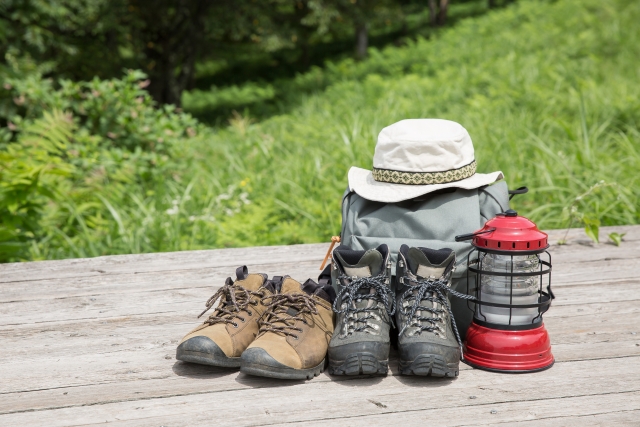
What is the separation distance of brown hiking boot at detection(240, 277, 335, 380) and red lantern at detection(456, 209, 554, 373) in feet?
1.51

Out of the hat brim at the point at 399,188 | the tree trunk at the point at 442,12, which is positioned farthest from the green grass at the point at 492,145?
the tree trunk at the point at 442,12

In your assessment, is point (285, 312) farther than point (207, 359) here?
Yes

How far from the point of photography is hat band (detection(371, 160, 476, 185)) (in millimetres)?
2018

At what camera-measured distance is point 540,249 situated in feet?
5.80

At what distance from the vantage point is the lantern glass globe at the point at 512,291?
72.5 inches

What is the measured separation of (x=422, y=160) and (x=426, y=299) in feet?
1.56

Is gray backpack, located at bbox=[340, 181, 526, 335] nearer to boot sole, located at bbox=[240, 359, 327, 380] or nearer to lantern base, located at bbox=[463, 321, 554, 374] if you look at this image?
lantern base, located at bbox=[463, 321, 554, 374]

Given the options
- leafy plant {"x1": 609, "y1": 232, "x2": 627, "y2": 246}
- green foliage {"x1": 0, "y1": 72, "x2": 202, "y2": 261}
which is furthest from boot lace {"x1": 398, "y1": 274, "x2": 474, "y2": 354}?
green foliage {"x1": 0, "y1": 72, "x2": 202, "y2": 261}

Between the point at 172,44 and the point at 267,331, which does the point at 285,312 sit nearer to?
the point at 267,331

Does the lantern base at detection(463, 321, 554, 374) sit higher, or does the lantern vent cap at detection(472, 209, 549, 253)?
the lantern vent cap at detection(472, 209, 549, 253)

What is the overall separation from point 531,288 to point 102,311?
157 centimetres

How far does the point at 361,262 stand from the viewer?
1.86 m

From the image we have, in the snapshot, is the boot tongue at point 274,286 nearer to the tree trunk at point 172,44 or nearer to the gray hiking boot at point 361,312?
the gray hiking boot at point 361,312

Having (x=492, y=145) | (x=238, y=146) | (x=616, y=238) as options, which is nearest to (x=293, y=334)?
(x=616, y=238)
